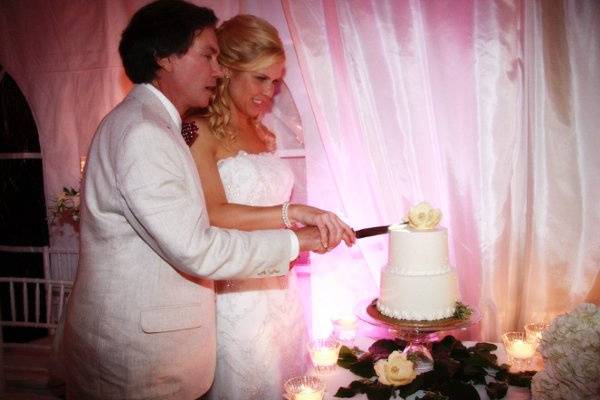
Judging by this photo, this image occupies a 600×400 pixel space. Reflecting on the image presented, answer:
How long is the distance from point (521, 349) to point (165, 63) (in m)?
1.68

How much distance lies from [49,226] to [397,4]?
8.74 ft

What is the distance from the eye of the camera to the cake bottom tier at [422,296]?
1.63 metres

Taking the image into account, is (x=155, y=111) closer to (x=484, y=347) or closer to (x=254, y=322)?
(x=254, y=322)

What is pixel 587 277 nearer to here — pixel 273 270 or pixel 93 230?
pixel 273 270

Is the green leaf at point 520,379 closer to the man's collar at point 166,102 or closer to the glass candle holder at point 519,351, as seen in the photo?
the glass candle holder at point 519,351

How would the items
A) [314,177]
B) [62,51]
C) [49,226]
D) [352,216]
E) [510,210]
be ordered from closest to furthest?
[510,210], [352,216], [314,177], [62,51], [49,226]

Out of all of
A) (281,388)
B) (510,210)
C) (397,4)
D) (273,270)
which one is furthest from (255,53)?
(281,388)

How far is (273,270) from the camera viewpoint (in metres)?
1.50

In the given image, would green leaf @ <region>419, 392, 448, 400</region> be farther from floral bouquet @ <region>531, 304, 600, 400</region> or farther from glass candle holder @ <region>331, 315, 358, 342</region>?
glass candle holder @ <region>331, 315, 358, 342</region>

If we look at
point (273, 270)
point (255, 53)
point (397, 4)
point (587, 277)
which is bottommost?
point (587, 277)

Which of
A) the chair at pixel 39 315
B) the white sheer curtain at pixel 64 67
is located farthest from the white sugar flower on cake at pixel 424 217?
the chair at pixel 39 315

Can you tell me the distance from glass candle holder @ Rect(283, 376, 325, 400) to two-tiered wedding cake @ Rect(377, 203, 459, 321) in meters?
0.38

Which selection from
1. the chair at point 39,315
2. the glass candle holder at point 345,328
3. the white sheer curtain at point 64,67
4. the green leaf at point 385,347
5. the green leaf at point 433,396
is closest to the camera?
the green leaf at point 433,396

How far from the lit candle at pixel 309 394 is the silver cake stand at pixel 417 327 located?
12.5 inches
